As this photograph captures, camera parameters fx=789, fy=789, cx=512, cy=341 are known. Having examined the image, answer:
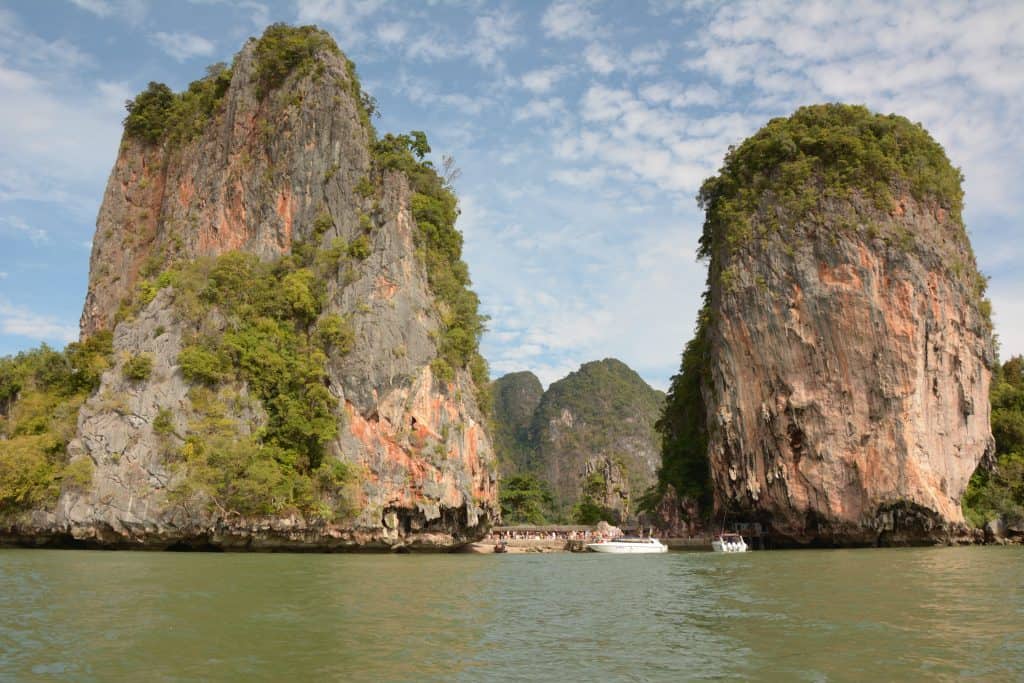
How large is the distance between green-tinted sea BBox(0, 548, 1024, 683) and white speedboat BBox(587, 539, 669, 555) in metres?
18.1

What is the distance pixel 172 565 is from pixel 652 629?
1522cm

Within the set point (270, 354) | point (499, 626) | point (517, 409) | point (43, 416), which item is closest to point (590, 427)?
point (517, 409)

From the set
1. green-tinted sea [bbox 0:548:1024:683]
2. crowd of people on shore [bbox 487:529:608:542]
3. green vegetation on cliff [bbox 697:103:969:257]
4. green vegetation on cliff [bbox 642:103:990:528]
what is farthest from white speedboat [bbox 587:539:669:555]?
green-tinted sea [bbox 0:548:1024:683]

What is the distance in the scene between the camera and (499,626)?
1276 cm

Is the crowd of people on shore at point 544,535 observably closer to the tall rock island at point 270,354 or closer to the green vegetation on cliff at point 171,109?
the tall rock island at point 270,354

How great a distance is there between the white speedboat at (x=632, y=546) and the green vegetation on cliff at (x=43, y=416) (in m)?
23.9

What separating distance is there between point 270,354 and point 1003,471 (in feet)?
122

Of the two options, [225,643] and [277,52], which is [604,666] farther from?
[277,52]

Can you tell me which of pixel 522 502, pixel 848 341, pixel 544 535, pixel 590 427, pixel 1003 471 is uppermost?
pixel 590 427

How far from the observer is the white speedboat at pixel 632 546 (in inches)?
1542

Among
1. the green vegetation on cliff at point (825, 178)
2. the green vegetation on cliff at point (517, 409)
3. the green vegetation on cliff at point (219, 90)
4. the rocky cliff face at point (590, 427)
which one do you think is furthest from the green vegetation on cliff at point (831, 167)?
the green vegetation on cliff at point (517, 409)

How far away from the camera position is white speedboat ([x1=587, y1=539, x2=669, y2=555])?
3916 cm

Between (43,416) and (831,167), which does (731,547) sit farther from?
(43,416)

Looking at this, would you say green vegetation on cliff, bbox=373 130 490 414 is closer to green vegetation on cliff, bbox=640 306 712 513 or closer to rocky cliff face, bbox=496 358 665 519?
green vegetation on cliff, bbox=640 306 712 513
